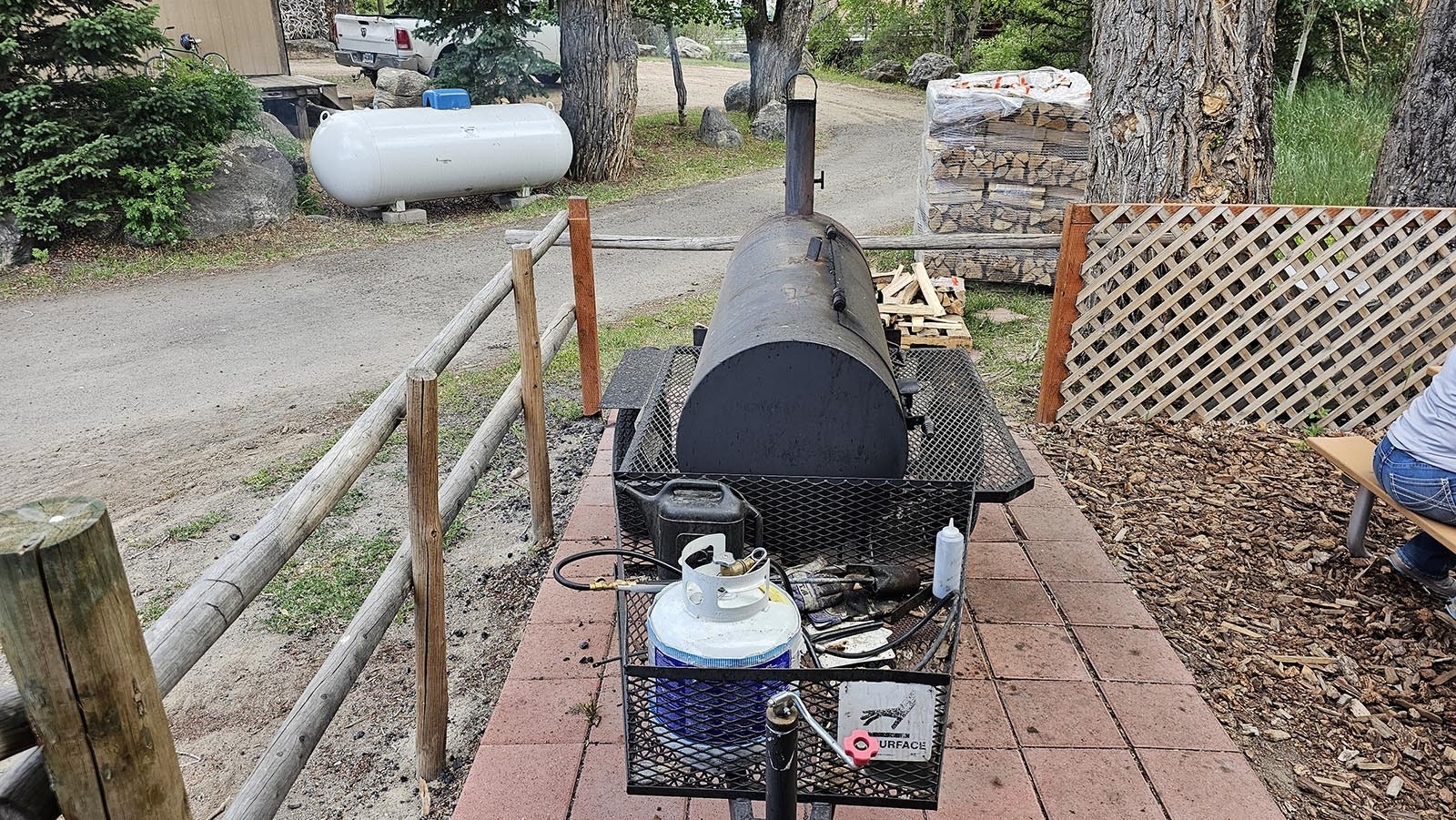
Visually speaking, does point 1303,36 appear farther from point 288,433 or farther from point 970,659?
point 288,433

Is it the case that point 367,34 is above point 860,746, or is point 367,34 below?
above

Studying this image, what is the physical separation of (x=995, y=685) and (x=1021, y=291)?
19.5 feet

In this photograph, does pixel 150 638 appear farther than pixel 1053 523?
No

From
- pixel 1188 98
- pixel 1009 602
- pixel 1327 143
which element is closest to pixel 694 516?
pixel 1009 602

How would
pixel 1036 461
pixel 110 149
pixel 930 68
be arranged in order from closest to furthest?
pixel 1036 461 → pixel 110 149 → pixel 930 68

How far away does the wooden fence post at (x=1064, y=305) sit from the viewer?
5.17m

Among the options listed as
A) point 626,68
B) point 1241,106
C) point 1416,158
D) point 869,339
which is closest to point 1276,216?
point 1241,106

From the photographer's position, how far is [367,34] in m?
18.9

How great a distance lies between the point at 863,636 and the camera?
2.50 meters

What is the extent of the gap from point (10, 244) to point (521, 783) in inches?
388

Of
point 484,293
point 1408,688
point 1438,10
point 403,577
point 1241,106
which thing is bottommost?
point 1408,688

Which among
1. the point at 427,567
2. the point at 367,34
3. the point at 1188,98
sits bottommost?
the point at 427,567

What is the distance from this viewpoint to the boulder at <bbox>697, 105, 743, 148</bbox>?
1627 cm

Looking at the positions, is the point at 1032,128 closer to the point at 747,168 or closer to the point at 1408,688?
the point at 1408,688
